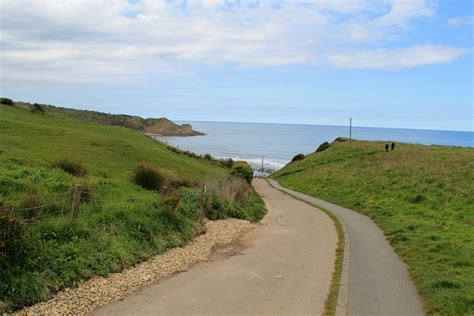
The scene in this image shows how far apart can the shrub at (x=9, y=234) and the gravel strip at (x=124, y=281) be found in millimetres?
1030

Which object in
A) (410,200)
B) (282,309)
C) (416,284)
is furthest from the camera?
(410,200)

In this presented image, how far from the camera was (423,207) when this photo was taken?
72.0 ft

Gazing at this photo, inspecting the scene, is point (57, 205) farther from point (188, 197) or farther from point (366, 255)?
point (366, 255)

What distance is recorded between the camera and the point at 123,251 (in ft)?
32.9

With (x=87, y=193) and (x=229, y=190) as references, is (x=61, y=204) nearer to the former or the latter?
(x=87, y=193)

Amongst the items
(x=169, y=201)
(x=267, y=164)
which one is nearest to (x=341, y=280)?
(x=169, y=201)

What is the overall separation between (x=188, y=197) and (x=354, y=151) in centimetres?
4146

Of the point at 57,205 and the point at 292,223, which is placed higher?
the point at 57,205

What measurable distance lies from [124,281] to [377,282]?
5.02 meters

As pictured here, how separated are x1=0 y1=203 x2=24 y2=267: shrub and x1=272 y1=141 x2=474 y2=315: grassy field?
22.7 feet

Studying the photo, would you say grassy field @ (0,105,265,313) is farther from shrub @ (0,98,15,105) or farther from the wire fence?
shrub @ (0,98,15,105)

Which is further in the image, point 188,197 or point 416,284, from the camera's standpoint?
point 188,197

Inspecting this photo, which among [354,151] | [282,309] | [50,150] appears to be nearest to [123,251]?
[282,309]

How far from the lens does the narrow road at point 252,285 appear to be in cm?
791
